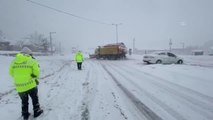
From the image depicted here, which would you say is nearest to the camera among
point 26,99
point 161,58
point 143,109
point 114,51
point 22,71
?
point 22,71

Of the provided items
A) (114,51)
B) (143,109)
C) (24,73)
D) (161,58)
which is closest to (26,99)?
(24,73)

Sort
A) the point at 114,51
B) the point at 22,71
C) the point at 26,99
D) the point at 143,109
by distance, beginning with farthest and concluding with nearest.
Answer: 1. the point at 114,51
2. the point at 143,109
3. the point at 26,99
4. the point at 22,71

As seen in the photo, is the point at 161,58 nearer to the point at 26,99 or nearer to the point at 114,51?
the point at 114,51

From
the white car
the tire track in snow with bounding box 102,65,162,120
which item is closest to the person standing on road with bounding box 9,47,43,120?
the tire track in snow with bounding box 102,65,162,120

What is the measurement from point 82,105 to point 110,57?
32.8 metres

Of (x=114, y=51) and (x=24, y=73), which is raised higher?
(x=114, y=51)

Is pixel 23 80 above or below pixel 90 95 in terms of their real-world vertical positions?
above

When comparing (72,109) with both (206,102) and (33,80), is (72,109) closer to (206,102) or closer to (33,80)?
(33,80)

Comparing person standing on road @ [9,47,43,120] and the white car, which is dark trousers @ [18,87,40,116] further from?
the white car

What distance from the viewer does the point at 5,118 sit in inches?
231

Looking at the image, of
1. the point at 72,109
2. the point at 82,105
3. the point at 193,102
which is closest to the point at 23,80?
the point at 72,109

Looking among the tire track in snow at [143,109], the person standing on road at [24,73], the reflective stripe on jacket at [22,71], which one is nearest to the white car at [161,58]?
the tire track in snow at [143,109]

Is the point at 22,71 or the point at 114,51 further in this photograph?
the point at 114,51

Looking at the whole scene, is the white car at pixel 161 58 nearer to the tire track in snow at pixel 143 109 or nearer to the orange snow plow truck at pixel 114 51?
the orange snow plow truck at pixel 114 51
